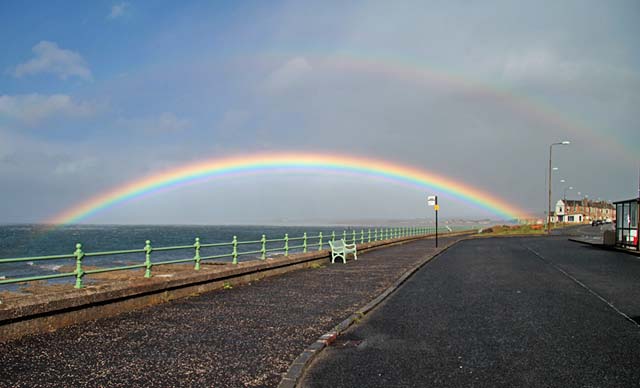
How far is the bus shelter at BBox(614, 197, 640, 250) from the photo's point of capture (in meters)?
29.4

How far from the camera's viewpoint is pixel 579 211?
161 metres

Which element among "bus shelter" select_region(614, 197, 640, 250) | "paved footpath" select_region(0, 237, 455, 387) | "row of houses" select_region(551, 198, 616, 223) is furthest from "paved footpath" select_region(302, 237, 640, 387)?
"row of houses" select_region(551, 198, 616, 223)

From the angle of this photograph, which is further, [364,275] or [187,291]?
[364,275]

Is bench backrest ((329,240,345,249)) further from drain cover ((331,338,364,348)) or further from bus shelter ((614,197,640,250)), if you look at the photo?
bus shelter ((614,197,640,250))

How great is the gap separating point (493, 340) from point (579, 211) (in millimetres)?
172025

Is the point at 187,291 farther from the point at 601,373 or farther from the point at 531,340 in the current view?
the point at 601,373

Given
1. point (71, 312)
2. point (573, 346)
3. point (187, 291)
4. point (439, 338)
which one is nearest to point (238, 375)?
point (439, 338)

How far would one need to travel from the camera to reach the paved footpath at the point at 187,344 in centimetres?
582

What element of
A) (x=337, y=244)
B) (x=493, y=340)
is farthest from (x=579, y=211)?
(x=493, y=340)

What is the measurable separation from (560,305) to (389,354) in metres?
5.71

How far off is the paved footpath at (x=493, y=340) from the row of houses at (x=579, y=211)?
5619 inches

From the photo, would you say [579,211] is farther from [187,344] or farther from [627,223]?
[187,344]

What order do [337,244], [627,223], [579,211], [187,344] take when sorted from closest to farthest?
[187,344] → [337,244] → [627,223] → [579,211]

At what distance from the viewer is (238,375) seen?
5.91 meters
